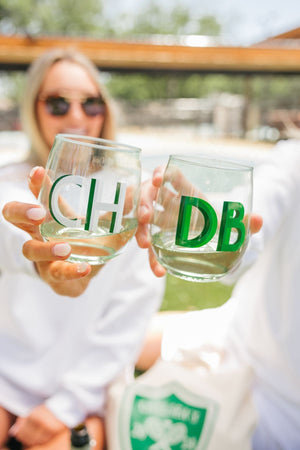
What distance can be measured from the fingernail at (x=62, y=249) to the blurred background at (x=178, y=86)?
26 cm

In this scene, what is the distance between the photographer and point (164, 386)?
4.27ft

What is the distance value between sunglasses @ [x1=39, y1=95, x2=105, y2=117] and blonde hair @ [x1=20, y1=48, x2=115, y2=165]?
0.07 meters

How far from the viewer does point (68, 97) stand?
57.7 inches

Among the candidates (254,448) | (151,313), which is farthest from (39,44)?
(254,448)

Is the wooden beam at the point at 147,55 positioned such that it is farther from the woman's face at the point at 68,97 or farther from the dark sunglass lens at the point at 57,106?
the dark sunglass lens at the point at 57,106

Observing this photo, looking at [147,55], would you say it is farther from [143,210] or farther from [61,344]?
[143,210]

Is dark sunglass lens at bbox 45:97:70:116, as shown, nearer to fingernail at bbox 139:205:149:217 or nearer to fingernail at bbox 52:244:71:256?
fingernail at bbox 139:205:149:217

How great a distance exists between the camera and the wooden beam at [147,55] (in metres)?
6.54

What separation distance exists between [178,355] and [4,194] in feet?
2.97

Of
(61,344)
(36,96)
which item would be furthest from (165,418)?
(36,96)

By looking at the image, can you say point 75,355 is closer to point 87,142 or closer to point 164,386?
point 164,386

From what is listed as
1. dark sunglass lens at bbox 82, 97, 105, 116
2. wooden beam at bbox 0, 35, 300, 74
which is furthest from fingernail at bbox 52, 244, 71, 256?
wooden beam at bbox 0, 35, 300, 74

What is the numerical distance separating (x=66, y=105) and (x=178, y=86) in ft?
91.8

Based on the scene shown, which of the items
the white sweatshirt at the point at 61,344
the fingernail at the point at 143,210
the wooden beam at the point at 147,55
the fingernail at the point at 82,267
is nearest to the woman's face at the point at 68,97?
the white sweatshirt at the point at 61,344
